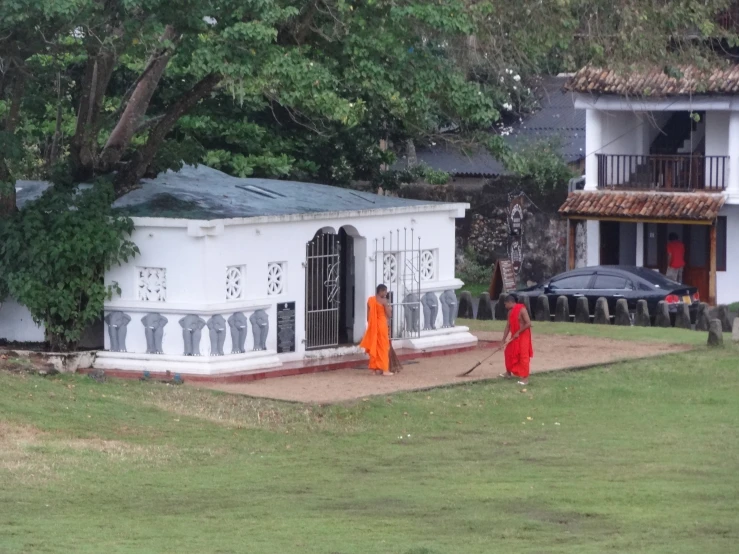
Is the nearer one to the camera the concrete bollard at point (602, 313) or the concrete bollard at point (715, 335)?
the concrete bollard at point (715, 335)

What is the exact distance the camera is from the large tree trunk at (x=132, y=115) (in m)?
18.3

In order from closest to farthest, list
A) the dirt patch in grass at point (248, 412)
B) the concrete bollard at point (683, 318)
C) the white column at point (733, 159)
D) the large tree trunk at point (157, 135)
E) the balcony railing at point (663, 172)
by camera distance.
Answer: the dirt patch in grass at point (248, 412) < the large tree trunk at point (157, 135) < the concrete bollard at point (683, 318) < the white column at point (733, 159) < the balcony railing at point (663, 172)

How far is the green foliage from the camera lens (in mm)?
17266

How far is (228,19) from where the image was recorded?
53.7 ft

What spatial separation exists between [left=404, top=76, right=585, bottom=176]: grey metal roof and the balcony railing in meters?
3.13

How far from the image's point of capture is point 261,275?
59.2ft

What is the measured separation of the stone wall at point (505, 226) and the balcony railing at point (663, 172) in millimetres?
1975

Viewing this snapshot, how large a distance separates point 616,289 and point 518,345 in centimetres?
920

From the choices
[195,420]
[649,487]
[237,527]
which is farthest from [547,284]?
[237,527]

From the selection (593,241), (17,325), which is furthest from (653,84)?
(17,325)

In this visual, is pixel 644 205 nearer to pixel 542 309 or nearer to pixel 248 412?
pixel 542 309

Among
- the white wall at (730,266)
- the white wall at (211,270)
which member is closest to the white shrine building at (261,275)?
the white wall at (211,270)

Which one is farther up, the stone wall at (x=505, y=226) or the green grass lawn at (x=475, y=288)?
the stone wall at (x=505, y=226)

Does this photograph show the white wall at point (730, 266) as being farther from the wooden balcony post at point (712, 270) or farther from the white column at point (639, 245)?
the white column at point (639, 245)
